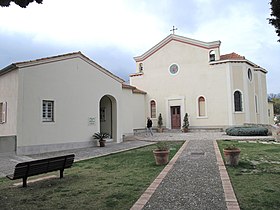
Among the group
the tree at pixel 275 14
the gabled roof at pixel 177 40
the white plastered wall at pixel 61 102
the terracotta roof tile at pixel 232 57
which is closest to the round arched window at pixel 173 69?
the gabled roof at pixel 177 40

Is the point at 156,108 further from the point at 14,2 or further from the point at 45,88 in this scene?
the point at 14,2

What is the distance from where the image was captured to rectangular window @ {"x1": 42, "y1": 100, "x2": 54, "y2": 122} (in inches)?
542

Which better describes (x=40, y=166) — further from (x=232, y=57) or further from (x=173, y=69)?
(x=232, y=57)

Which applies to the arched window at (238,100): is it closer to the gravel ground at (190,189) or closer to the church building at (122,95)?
the church building at (122,95)

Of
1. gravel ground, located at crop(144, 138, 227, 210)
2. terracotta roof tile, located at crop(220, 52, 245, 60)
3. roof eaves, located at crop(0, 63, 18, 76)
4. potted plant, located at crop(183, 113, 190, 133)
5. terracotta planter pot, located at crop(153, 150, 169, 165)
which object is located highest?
terracotta roof tile, located at crop(220, 52, 245, 60)

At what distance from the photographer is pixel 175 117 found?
2764cm

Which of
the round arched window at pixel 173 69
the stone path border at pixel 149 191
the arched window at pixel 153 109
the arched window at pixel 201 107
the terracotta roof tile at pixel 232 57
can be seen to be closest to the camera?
the stone path border at pixel 149 191

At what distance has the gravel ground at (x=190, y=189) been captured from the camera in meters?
4.84

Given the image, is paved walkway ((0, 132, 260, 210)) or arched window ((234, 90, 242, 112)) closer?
paved walkway ((0, 132, 260, 210))

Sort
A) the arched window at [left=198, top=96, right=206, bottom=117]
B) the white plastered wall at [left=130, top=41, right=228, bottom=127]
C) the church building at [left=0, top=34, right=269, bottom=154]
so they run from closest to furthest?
the church building at [left=0, top=34, right=269, bottom=154]
the white plastered wall at [left=130, top=41, right=228, bottom=127]
the arched window at [left=198, top=96, right=206, bottom=117]

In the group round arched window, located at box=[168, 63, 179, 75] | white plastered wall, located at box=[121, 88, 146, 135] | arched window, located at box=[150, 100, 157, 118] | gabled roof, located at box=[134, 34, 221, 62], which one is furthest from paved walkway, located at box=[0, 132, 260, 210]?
arched window, located at box=[150, 100, 157, 118]

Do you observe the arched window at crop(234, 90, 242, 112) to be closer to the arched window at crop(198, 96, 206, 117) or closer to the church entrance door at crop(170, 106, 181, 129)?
the arched window at crop(198, 96, 206, 117)

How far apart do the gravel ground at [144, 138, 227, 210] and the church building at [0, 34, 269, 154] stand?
811 cm

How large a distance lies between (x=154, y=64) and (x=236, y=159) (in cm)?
2131
